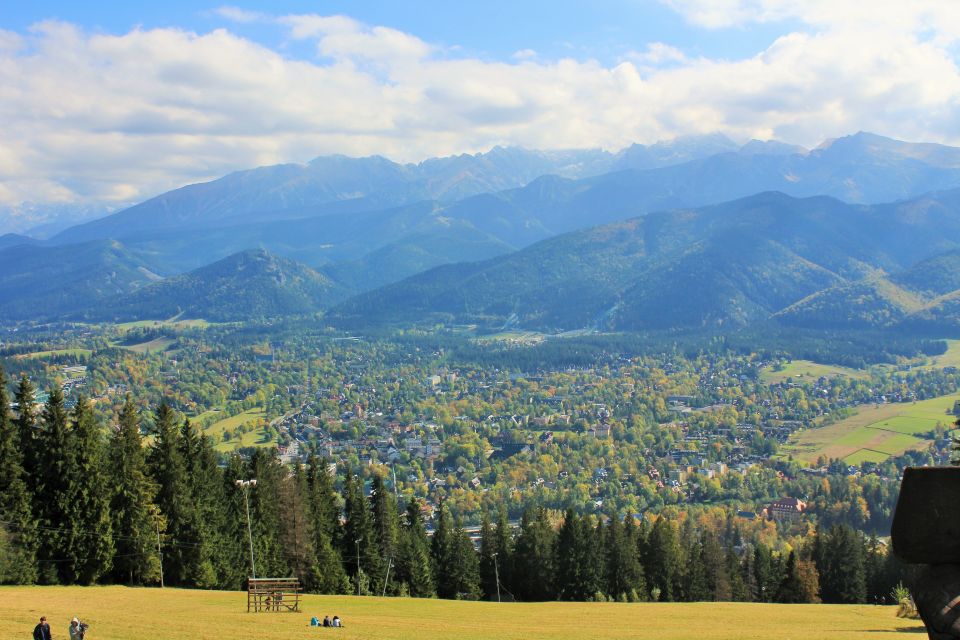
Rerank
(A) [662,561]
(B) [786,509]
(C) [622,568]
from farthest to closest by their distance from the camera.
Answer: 1. (B) [786,509]
2. (A) [662,561]
3. (C) [622,568]

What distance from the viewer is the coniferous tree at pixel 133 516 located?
118 ft

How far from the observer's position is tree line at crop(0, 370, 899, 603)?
3431cm

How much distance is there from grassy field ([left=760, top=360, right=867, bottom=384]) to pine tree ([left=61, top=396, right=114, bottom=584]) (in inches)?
6071

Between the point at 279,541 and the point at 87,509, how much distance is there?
12421 millimetres

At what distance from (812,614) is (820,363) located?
171 metres

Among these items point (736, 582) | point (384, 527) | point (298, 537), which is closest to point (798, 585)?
point (736, 582)

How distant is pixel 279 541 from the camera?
44906 millimetres

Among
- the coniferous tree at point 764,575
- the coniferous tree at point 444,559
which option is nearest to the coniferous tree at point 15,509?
the coniferous tree at point 444,559

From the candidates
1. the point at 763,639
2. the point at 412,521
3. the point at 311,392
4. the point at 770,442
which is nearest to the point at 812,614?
the point at 763,639

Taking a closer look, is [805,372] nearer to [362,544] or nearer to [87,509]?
[362,544]

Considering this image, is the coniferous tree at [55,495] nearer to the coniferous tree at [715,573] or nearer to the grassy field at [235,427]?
the coniferous tree at [715,573]

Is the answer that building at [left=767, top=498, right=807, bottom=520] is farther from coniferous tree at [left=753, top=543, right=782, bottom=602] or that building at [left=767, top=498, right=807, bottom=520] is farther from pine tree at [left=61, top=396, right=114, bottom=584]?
pine tree at [left=61, top=396, right=114, bottom=584]

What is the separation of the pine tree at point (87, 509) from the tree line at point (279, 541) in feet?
0.19

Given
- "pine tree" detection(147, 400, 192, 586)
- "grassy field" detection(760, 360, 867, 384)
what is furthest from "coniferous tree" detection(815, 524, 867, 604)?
"grassy field" detection(760, 360, 867, 384)
